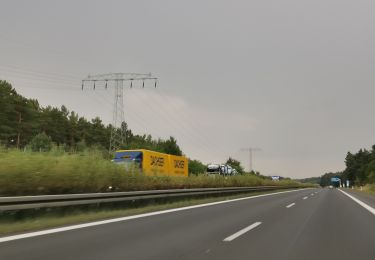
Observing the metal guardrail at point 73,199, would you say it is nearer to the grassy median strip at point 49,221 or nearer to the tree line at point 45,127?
the grassy median strip at point 49,221

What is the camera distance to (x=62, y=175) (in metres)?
12.8

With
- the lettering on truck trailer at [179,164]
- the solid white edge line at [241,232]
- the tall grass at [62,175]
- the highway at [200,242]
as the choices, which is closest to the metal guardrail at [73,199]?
the tall grass at [62,175]

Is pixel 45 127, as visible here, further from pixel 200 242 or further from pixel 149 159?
pixel 200 242

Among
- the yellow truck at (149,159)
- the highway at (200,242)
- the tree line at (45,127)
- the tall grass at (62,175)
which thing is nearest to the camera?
the highway at (200,242)

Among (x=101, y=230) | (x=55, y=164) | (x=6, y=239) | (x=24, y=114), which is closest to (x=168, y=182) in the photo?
(x=55, y=164)

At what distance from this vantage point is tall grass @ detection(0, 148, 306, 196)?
11.3 meters

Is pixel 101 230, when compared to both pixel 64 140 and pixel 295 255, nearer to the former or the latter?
pixel 295 255

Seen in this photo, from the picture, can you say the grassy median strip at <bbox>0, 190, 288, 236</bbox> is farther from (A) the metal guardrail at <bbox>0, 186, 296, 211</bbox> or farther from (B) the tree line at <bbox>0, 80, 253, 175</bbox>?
(B) the tree line at <bbox>0, 80, 253, 175</bbox>

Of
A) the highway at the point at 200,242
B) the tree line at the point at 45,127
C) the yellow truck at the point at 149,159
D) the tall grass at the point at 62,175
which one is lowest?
the highway at the point at 200,242

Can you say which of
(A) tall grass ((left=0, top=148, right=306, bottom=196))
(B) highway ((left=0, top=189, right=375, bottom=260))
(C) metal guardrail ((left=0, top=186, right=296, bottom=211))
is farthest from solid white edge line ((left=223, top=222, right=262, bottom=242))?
(A) tall grass ((left=0, top=148, right=306, bottom=196))

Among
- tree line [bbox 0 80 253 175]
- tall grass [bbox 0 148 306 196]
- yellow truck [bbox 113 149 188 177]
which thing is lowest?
tall grass [bbox 0 148 306 196]

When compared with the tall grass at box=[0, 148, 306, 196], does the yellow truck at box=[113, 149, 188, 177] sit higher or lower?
higher

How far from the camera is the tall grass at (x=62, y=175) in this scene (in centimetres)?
1126

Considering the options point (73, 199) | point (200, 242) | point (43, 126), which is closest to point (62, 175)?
point (73, 199)
